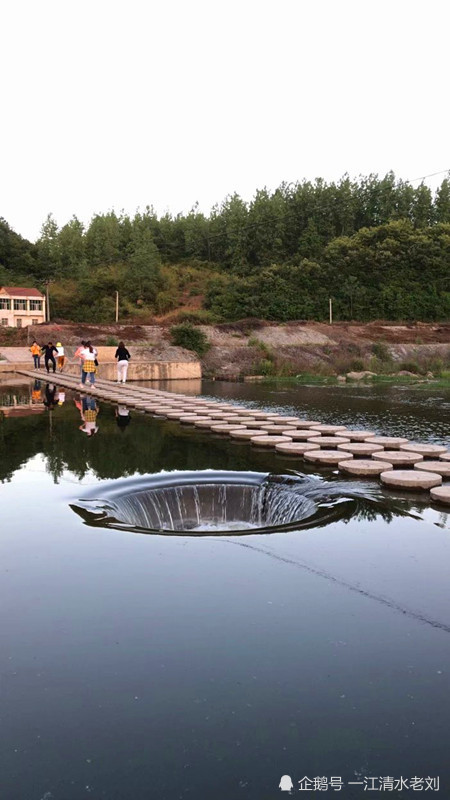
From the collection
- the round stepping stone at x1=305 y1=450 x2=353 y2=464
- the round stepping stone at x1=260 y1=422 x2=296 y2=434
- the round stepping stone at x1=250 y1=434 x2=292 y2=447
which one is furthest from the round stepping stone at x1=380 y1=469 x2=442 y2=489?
the round stepping stone at x1=260 y1=422 x2=296 y2=434

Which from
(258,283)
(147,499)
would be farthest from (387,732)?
(258,283)

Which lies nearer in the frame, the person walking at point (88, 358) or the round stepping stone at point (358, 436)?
the round stepping stone at point (358, 436)

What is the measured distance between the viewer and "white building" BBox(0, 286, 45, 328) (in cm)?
5231

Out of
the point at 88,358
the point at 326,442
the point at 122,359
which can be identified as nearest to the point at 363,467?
the point at 326,442

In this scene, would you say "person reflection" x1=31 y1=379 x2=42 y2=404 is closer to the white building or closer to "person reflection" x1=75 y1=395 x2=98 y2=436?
"person reflection" x1=75 y1=395 x2=98 y2=436

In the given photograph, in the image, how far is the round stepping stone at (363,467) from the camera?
773cm

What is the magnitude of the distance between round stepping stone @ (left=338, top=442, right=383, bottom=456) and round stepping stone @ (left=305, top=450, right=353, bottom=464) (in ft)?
0.90

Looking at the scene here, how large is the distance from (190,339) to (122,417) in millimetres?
19365

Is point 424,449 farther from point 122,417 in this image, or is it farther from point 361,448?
point 122,417

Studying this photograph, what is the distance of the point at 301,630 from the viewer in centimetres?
384

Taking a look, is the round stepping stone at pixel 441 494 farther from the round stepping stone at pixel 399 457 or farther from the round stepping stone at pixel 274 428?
the round stepping stone at pixel 274 428

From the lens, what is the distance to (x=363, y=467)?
778 centimetres

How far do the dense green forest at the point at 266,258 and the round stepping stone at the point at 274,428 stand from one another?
36.8 m

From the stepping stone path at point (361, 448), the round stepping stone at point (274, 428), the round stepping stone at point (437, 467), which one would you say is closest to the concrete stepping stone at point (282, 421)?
the round stepping stone at point (274, 428)
